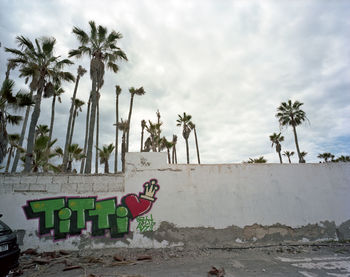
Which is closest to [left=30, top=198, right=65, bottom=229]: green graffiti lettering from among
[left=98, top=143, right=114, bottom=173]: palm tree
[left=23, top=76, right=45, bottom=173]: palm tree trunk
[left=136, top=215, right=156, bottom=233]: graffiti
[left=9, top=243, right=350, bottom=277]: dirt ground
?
[left=9, top=243, right=350, bottom=277]: dirt ground

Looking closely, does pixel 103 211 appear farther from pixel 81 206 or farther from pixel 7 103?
pixel 7 103

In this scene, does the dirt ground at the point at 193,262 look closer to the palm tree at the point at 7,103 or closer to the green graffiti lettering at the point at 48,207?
the green graffiti lettering at the point at 48,207

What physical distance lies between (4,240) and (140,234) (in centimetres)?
339

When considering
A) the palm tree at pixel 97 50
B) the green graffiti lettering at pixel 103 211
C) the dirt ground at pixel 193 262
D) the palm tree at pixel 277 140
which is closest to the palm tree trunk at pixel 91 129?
the palm tree at pixel 97 50

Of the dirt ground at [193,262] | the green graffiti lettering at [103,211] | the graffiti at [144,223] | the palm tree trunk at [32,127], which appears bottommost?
the dirt ground at [193,262]

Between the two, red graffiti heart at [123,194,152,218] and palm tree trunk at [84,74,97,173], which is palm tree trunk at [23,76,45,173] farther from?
red graffiti heart at [123,194,152,218]

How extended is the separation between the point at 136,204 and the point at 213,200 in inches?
104

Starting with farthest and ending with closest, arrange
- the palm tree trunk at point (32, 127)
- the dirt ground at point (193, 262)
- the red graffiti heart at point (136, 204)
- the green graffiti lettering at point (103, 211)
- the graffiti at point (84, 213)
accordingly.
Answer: the palm tree trunk at point (32, 127) < the red graffiti heart at point (136, 204) < the green graffiti lettering at point (103, 211) < the graffiti at point (84, 213) < the dirt ground at point (193, 262)

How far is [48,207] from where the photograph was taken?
6008 millimetres

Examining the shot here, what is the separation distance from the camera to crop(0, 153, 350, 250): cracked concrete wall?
19.7ft

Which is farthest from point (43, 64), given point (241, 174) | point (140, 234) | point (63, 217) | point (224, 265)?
point (224, 265)

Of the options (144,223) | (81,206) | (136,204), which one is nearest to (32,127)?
(81,206)

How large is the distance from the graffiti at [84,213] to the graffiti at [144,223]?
0.15 m

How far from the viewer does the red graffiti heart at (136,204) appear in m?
6.21
